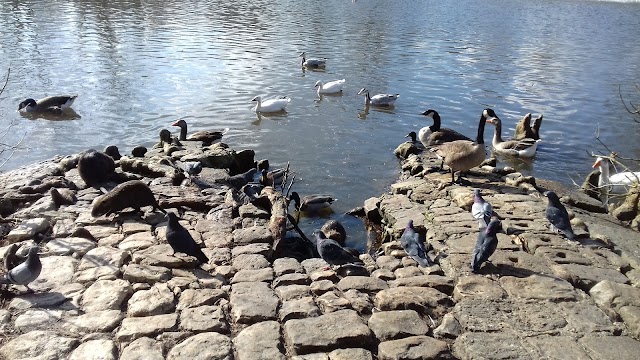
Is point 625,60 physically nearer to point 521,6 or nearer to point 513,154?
point 513,154

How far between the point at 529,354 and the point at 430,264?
2.00 meters

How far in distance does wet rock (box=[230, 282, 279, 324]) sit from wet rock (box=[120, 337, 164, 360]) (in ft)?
2.75

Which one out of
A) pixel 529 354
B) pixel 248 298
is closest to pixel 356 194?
pixel 248 298

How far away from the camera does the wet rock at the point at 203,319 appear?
523 cm

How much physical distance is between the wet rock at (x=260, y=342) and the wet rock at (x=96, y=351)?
42.4 inches

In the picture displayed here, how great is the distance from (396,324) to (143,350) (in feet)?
7.74

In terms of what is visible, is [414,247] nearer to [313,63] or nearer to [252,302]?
[252,302]

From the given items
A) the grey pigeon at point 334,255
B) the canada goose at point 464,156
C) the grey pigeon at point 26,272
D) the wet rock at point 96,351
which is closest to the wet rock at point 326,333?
the grey pigeon at point 334,255

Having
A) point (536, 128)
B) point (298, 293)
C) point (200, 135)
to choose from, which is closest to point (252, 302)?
point (298, 293)

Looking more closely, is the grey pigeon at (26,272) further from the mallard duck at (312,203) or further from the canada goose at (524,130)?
the canada goose at (524,130)

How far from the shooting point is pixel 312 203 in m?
10.1

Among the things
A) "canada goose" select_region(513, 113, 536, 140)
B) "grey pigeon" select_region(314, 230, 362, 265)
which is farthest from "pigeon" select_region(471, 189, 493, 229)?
"canada goose" select_region(513, 113, 536, 140)

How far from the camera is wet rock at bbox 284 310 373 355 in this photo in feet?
16.3

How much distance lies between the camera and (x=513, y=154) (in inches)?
549
